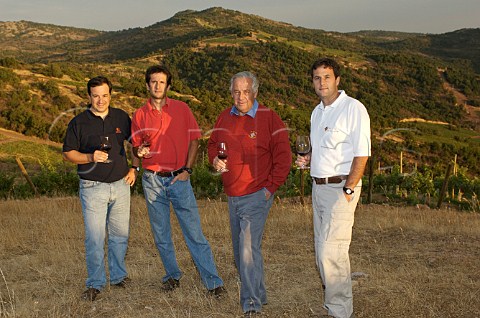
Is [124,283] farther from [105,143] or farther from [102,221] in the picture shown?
[105,143]

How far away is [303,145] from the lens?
179 inches

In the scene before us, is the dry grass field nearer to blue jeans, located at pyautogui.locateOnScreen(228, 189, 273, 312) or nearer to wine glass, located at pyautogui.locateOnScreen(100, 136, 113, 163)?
blue jeans, located at pyautogui.locateOnScreen(228, 189, 273, 312)

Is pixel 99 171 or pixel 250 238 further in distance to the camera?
pixel 99 171

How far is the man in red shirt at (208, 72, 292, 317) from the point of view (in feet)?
15.5

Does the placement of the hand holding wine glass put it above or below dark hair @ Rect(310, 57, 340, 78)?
below

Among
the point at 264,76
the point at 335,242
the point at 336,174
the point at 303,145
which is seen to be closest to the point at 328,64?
the point at 303,145

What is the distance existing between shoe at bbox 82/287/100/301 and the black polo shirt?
1164 millimetres

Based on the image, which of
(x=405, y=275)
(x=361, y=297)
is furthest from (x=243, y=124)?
(x=405, y=275)

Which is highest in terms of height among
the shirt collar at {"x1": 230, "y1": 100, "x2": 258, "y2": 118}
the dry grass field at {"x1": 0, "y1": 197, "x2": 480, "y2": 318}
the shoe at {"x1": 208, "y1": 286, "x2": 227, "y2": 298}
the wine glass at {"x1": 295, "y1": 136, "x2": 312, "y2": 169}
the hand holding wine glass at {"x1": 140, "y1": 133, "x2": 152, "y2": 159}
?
the shirt collar at {"x1": 230, "y1": 100, "x2": 258, "y2": 118}

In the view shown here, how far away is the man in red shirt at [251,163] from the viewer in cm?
471

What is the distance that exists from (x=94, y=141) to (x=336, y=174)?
253cm

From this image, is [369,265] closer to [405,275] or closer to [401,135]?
[405,275]

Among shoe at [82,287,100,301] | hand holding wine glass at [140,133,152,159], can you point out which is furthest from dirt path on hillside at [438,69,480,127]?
shoe at [82,287,100,301]

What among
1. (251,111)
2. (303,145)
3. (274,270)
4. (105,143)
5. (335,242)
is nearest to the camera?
(335,242)
